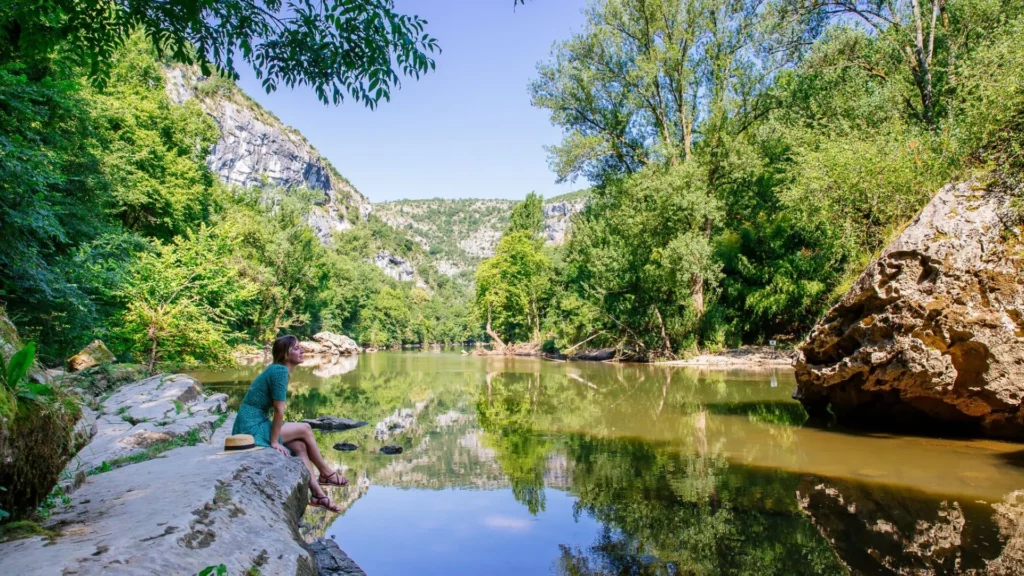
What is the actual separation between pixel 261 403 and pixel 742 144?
83.3 ft

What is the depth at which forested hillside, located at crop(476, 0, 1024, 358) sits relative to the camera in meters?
18.1

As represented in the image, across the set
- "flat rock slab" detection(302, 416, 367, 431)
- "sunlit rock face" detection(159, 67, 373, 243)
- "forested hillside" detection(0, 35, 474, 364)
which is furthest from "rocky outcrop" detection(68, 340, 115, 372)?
"sunlit rock face" detection(159, 67, 373, 243)

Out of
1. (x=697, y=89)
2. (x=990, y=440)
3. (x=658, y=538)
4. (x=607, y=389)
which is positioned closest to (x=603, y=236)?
(x=697, y=89)

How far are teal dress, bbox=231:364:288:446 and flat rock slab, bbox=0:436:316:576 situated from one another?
54 centimetres

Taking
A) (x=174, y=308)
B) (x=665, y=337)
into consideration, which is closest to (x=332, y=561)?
(x=174, y=308)

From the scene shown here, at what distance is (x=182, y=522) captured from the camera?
9.21 ft

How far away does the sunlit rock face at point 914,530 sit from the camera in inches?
156

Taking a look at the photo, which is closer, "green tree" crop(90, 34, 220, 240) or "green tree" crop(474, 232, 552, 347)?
"green tree" crop(90, 34, 220, 240)

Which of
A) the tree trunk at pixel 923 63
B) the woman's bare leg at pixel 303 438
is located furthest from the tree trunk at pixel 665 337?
the woman's bare leg at pixel 303 438

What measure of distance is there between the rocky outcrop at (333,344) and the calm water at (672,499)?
141 feet

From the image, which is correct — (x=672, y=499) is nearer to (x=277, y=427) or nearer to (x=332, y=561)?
(x=332, y=561)

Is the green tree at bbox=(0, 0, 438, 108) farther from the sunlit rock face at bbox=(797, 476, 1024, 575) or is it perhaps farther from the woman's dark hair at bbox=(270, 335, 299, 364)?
the sunlit rock face at bbox=(797, 476, 1024, 575)

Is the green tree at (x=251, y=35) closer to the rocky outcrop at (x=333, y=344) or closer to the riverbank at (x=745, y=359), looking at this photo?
the riverbank at (x=745, y=359)

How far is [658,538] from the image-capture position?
4.68m
